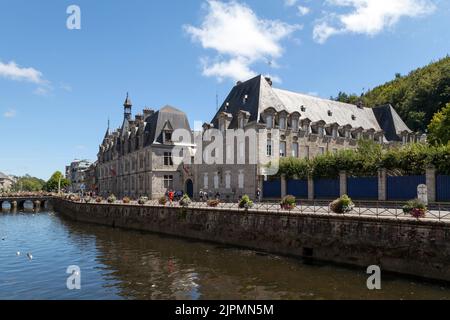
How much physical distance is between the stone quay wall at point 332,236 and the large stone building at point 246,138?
1120 cm

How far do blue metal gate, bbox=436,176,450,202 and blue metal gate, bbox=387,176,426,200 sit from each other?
987 mm

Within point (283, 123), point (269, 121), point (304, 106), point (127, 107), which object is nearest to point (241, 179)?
point (269, 121)

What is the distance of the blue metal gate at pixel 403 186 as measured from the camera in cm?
2556

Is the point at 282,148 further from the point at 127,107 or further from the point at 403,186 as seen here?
the point at 127,107

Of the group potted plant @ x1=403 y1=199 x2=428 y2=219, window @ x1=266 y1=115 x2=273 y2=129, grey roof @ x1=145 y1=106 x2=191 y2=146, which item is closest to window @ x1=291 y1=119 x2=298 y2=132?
window @ x1=266 y1=115 x2=273 y2=129

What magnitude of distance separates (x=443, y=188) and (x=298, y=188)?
1141cm

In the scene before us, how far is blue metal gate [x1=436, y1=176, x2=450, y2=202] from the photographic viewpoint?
23859 millimetres

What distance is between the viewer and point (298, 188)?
32.6 meters

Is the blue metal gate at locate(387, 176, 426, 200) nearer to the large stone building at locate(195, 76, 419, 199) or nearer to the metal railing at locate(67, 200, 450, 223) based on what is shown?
the metal railing at locate(67, 200, 450, 223)

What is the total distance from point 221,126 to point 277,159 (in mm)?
7506

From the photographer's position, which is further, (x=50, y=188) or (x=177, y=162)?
(x=50, y=188)

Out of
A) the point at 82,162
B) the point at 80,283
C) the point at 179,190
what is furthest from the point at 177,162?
the point at 82,162

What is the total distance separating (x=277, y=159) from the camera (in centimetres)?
3869
